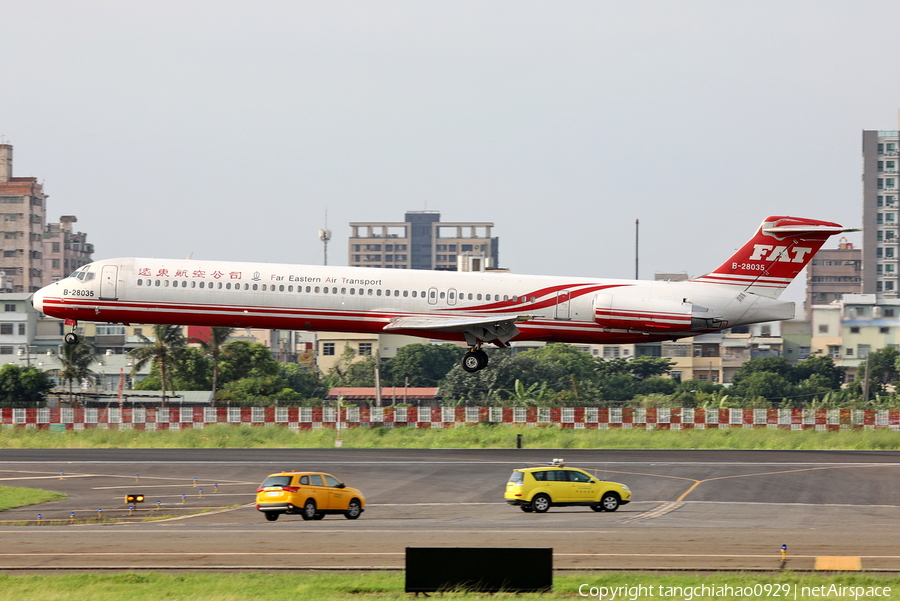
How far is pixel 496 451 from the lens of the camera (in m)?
55.4

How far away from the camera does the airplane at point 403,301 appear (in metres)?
45.2

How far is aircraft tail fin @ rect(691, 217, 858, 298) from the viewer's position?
46.7 m

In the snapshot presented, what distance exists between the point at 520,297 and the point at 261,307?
10871 millimetres

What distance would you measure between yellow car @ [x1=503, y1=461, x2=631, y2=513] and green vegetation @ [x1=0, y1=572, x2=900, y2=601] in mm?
12202

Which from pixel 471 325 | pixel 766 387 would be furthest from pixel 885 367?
pixel 471 325

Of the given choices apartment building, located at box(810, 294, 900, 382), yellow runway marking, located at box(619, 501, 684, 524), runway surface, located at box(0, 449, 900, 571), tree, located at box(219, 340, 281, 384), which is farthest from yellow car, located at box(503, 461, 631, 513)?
apartment building, located at box(810, 294, 900, 382)

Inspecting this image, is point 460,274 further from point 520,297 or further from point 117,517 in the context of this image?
point 117,517

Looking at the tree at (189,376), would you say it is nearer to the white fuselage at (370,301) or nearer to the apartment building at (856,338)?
the white fuselage at (370,301)

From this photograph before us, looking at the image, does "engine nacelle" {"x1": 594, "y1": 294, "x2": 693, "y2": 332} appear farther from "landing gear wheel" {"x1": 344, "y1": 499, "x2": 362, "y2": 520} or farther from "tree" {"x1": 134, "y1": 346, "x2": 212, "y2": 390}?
"tree" {"x1": 134, "y1": 346, "x2": 212, "y2": 390}

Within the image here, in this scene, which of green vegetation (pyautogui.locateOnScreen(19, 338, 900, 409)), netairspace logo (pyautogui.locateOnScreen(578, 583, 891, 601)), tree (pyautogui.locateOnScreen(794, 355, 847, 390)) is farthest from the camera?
tree (pyautogui.locateOnScreen(794, 355, 847, 390))

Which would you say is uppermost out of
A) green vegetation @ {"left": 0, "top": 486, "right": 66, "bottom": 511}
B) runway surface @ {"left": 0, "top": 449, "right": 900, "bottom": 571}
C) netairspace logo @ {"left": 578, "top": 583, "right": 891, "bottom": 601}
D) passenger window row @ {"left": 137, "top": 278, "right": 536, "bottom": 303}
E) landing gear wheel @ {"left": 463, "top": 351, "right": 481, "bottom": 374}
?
passenger window row @ {"left": 137, "top": 278, "right": 536, "bottom": 303}

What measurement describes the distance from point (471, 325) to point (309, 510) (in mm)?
12162

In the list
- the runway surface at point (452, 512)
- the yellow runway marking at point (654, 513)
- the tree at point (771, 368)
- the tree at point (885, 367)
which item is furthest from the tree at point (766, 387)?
→ the yellow runway marking at point (654, 513)

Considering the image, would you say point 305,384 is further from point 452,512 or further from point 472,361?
point 452,512
